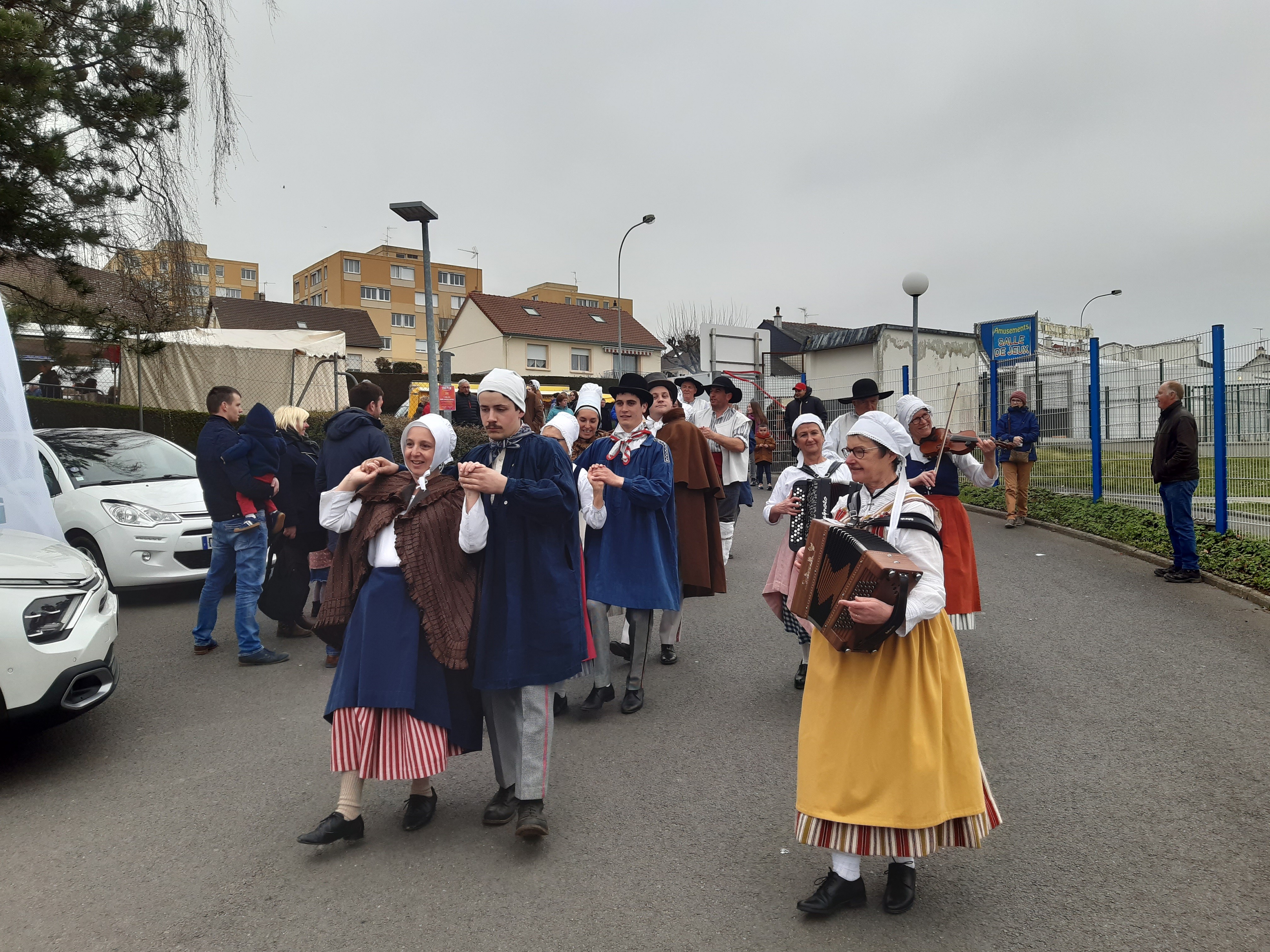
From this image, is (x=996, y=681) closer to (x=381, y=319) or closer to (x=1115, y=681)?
(x=1115, y=681)

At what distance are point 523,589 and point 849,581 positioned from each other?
1.47 metres

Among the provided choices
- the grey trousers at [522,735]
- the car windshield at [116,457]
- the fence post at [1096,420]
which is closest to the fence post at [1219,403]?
the fence post at [1096,420]

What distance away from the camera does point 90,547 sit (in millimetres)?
8492

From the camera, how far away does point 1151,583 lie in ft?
29.1

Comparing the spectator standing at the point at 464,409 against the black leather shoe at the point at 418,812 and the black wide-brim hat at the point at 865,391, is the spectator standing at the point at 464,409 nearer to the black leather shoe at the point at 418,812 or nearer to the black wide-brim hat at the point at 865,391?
the black wide-brim hat at the point at 865,391

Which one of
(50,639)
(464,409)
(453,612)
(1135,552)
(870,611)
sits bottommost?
(1135,552)

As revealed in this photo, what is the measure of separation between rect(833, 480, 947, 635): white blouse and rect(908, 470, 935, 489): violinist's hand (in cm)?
224

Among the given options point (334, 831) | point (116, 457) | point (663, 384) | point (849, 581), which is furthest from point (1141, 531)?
point (116, 457)

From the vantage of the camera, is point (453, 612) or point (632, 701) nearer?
point (453, 612)

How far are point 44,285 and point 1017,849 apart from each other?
1070 centimetres

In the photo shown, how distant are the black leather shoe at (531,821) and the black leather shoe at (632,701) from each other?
5.56 feet

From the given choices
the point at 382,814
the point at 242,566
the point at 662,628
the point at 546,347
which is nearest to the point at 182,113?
the point at 242,566

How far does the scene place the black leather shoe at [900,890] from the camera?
323cm

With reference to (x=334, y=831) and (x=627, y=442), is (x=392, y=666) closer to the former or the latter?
(x=334, y=831)
